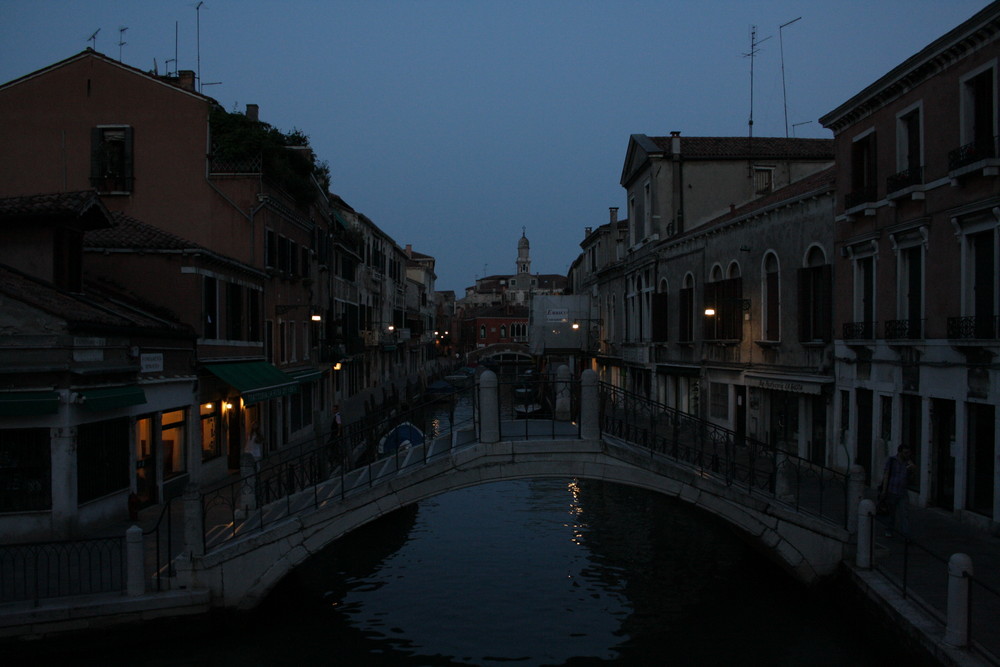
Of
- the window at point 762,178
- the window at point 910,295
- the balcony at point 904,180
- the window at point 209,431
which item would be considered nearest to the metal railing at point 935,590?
the window at point 910,295

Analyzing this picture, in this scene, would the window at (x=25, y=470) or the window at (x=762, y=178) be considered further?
the window at (x=762, y=178)

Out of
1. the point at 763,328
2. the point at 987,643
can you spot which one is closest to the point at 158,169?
the point at 763,328

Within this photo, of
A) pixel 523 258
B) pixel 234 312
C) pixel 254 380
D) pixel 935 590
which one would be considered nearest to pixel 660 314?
pixel 254 380

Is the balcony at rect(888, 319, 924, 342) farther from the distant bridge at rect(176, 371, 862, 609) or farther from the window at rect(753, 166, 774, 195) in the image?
the window at rect(753, 166, 774, 195)

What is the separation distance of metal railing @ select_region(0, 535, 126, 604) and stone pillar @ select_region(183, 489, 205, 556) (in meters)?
0.74

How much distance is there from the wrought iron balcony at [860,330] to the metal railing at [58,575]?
13.1 metres

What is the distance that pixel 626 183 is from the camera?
119 ft

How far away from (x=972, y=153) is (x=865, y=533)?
5.88m

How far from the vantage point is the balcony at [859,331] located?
1675cm

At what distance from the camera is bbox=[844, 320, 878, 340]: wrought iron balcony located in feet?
Answer: 55.0

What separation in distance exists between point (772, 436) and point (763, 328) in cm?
266

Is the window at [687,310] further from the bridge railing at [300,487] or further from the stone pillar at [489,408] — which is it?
the stone pillar at [489,408]

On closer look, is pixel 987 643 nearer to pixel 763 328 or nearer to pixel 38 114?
pixel 763 328

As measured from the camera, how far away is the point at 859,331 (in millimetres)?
17219
